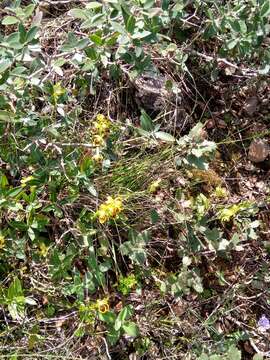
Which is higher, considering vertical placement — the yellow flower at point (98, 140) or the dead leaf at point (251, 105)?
the yellow flower at point (98, 140)

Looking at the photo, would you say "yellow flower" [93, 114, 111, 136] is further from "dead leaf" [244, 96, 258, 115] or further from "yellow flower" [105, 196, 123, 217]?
"dead leaf" [244, 96, 258, 115]

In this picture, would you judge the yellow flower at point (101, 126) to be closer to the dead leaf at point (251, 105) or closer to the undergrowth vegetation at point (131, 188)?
the undergrowth vegetation at point (131, 188)

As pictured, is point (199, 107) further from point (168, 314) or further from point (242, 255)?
point (168, 314)

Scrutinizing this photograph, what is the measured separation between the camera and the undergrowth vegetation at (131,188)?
2.18m

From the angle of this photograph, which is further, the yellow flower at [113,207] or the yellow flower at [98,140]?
the yellow flower at [98,140]

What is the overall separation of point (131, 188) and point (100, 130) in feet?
0.96

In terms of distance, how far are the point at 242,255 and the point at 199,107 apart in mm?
705

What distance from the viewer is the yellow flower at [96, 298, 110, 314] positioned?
2.18 meters

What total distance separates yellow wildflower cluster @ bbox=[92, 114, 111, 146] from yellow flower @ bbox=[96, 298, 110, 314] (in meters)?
0.60

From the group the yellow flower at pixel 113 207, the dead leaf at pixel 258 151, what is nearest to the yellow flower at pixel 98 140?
the yellow flower at pixel 113 207

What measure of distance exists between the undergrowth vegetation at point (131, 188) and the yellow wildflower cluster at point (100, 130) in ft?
0.04

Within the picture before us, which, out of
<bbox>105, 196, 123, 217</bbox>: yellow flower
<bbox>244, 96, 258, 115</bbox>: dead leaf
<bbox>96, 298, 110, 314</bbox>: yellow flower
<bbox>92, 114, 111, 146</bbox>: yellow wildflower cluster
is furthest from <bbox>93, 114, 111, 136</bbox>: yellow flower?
<bbox>244, 96, 258, 115</bbox>: dead leaf

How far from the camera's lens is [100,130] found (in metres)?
2.25

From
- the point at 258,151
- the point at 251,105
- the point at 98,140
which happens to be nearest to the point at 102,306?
the point at 98,140
